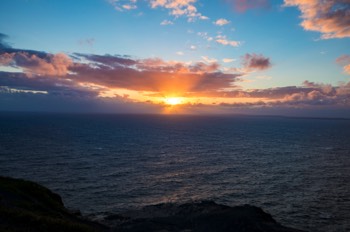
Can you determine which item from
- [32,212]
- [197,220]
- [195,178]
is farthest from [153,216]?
[195,178]

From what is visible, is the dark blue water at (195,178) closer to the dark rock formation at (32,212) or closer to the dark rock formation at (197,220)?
the dark rock formation at (197,220)

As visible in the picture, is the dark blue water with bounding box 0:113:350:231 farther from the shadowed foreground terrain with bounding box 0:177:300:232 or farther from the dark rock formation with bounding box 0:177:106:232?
the dark rock formation with bounding box 0:177:106:232

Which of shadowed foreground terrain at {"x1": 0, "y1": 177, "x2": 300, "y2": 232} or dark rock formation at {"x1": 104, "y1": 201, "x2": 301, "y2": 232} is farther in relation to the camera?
dark rock formation at {"x1": 104, "y1": 201, "x2": 301, "y2": 232}

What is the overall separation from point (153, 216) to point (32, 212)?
20511 mm

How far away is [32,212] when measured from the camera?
36.9m

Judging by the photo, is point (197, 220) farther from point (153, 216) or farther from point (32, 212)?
point (32, 212)

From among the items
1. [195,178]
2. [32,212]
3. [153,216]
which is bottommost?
[153,216]

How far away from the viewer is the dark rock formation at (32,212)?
30.3m

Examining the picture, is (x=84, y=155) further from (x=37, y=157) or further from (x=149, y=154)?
(x=149, y=154)

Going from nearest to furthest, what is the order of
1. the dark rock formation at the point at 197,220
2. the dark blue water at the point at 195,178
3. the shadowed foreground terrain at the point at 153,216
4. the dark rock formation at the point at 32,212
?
1. the dark rock formation at the point at 32,212
2. the shadowed foreground terrain at the point at 153,216
3. the dark rock formation at the point at 197,220
4. the dark blue water at the point at 195,178

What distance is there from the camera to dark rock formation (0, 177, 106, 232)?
30266 mm

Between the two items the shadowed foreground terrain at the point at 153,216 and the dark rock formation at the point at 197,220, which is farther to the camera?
the dark rock formation at the point at 197,220

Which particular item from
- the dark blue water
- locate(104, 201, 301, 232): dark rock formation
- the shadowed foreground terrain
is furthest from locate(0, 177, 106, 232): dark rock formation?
the dark blue water

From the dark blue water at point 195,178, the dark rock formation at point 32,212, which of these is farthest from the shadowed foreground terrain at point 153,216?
the dark blue water at point 195,178
